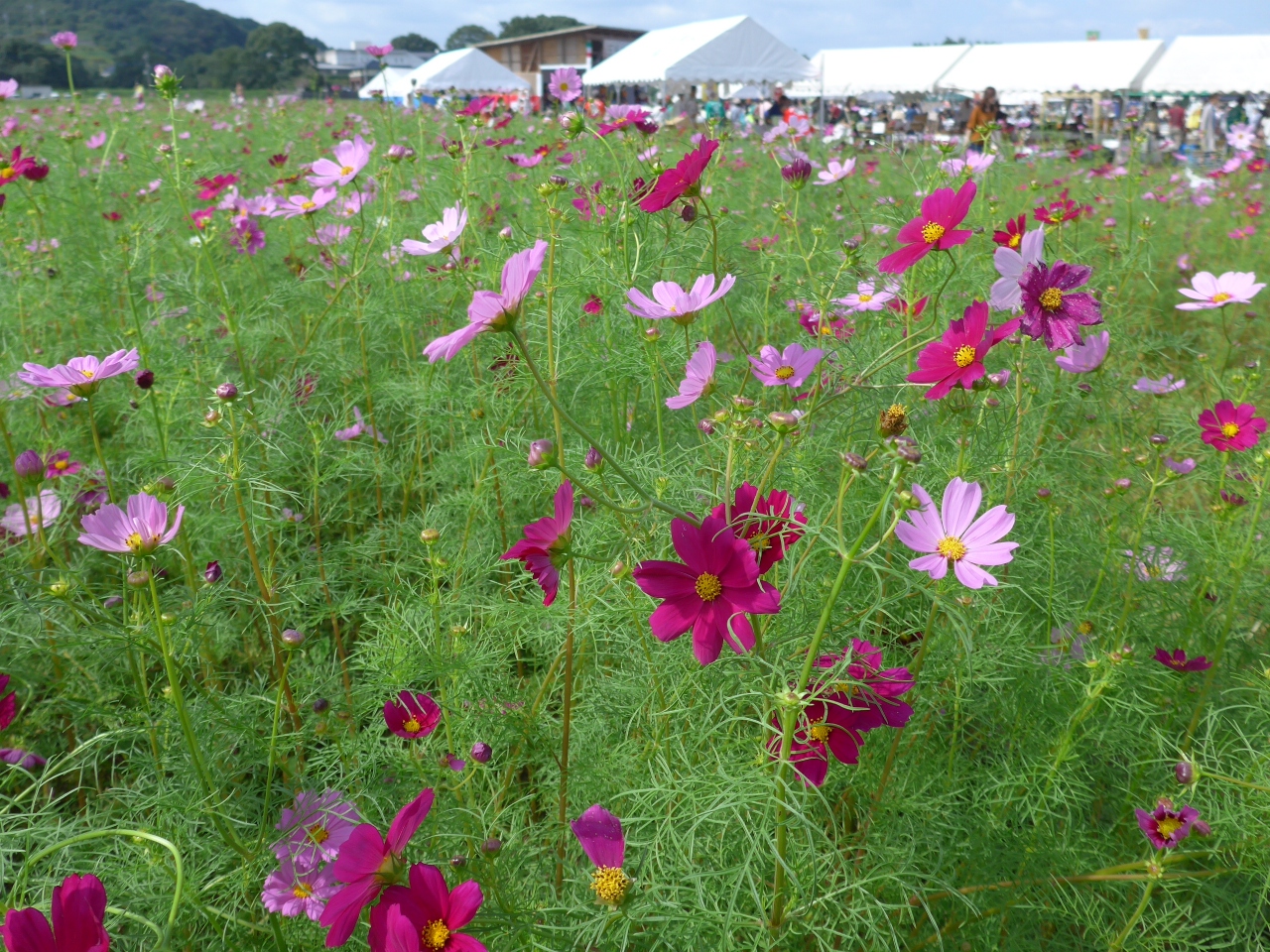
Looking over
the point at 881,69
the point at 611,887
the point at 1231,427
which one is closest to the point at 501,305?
the point at 611,887

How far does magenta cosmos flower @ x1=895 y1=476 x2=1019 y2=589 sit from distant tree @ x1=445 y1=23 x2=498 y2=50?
174ft

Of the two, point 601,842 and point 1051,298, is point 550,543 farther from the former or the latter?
point 1051,298

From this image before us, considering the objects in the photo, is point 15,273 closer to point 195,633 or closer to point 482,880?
point 195,633

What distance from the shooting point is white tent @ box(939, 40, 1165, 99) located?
1203cm

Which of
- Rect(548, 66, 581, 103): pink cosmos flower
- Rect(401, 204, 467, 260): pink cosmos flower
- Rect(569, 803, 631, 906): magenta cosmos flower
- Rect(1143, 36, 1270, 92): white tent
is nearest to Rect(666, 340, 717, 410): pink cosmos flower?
Rect(401, 204, 467, 260): pink cosmos flower

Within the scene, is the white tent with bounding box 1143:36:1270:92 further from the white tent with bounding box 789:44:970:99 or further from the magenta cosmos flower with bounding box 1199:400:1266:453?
the magenta cosmos flower with bounding box 1199:400:1266:453

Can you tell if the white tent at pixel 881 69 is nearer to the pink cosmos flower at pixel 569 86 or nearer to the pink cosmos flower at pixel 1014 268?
the pink cosmos flower at pixel 569 86

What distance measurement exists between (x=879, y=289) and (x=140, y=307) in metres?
2.05

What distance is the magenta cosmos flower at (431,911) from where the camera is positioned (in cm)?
56

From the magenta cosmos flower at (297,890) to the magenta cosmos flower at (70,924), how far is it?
241 millimetres

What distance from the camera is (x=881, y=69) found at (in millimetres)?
14305

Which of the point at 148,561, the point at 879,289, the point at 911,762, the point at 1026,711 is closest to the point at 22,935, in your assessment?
the point at 148,561

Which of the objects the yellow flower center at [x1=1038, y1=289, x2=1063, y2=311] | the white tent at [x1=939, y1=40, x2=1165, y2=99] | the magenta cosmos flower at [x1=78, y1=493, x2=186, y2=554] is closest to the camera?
the magenta cosmos flower at [x1=78, y1=493, x2=186, y2=554]

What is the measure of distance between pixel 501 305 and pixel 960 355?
0.44 m
